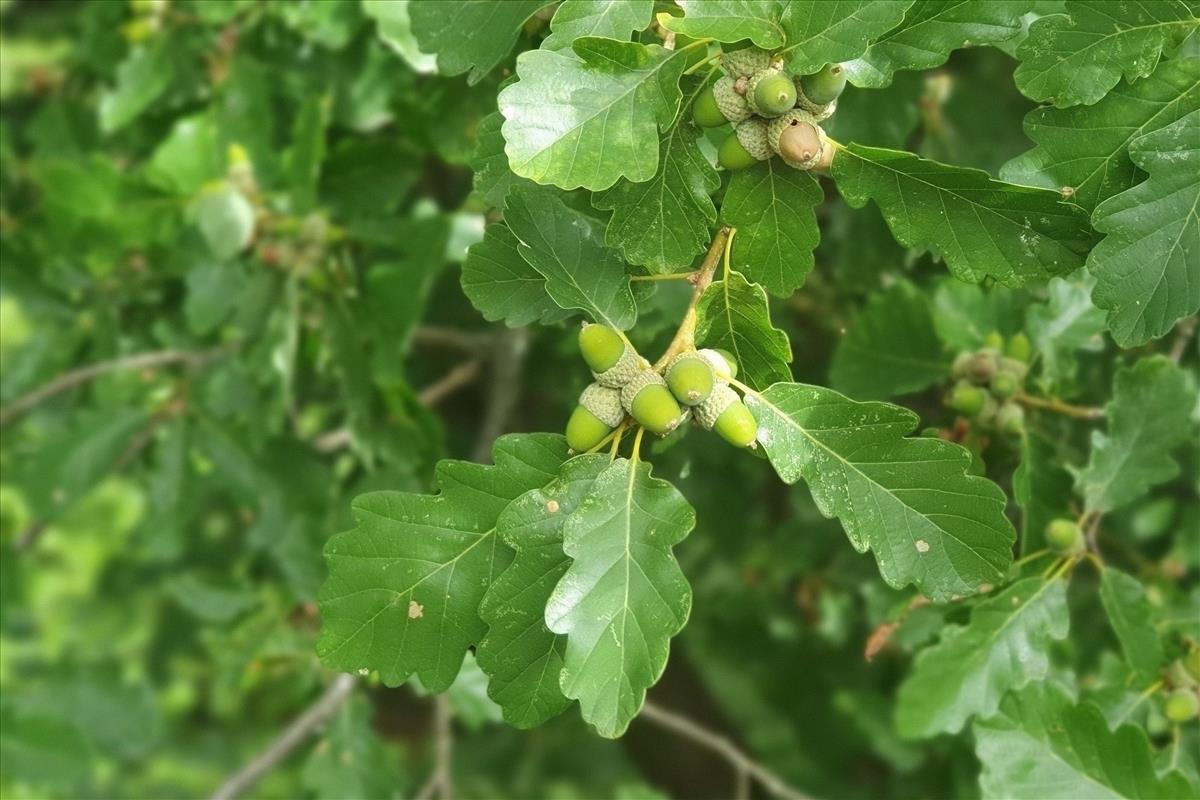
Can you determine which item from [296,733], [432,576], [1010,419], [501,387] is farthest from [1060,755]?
[501,387]

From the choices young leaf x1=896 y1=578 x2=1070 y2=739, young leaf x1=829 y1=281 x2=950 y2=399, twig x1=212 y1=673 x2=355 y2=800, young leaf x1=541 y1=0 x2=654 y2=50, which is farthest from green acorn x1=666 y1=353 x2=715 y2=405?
twig x1=212 y1=673 x2=355 y2=800

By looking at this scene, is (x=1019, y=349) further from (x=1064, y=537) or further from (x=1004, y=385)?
(x=1064, y=537)

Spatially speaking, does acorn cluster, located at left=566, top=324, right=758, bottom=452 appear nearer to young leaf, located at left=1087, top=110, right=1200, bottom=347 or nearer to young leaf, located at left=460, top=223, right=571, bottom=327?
young leaf, located at left=460, top=223, right=571, bottom=327

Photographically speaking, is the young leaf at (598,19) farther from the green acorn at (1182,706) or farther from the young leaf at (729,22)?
the green acorn at (1182,706)

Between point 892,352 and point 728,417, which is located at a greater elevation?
point 728,417

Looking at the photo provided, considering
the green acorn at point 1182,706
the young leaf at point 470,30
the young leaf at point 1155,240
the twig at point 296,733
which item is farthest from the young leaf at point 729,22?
the twig at point 296,733

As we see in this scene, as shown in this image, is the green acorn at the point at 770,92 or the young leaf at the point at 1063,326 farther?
the young leaf at the point at 1063,326
